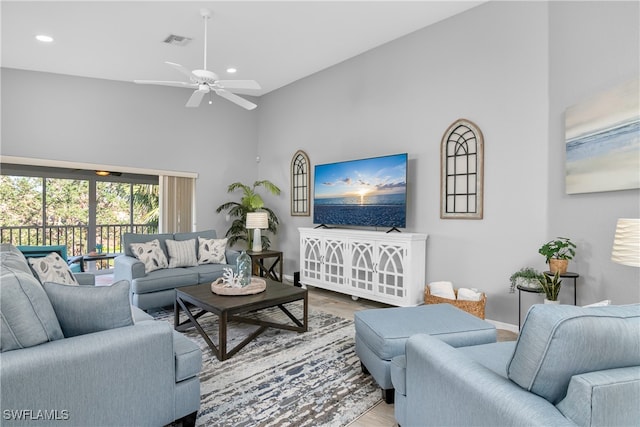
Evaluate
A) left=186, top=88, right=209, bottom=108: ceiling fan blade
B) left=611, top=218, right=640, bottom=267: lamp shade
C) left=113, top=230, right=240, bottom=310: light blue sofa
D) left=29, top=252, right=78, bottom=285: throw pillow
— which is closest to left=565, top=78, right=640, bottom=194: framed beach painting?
left=611, top=218, right=640, bottom=267: lamp shade

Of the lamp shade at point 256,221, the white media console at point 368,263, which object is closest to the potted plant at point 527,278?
the white media console at point 368,263

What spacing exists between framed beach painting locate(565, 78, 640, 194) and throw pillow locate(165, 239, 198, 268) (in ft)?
13.1

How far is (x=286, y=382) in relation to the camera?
236cm

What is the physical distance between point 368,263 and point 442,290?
0.90 m

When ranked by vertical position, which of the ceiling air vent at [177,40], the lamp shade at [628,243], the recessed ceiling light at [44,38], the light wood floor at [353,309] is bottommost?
the light wood floor at [353,309]

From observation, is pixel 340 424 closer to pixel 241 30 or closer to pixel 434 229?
pixel 434 229

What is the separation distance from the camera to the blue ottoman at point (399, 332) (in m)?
2.06

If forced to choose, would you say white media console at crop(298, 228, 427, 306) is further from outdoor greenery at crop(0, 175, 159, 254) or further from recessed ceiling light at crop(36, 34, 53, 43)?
recessed ceiling light at crop(36, 34, 53, 43)

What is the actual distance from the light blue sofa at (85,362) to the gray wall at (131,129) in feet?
13.8

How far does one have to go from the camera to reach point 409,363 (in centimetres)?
164

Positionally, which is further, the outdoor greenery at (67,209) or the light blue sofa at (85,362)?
the outdoor greenery at (67,209)

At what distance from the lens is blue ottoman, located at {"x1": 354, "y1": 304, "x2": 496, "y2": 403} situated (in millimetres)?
2057

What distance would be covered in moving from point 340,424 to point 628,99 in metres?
2.76

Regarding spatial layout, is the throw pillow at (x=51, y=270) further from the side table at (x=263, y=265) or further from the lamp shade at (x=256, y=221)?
the lamp shade at (x=256, y=221)
